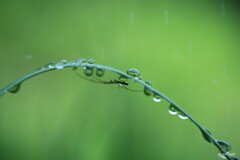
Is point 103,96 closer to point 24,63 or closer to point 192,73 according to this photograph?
point 24,63

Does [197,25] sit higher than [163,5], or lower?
lower

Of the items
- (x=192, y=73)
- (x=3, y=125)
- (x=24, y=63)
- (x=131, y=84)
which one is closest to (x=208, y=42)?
(x=192, y=73)

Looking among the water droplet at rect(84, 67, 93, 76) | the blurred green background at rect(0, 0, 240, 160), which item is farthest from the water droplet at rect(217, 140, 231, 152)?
the blurred green background at rect(0, 0, 240, 160)

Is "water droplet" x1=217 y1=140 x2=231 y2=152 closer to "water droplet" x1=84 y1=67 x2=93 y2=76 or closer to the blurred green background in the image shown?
"water droplet" x1=84 y1=67 x2=93 y2=76

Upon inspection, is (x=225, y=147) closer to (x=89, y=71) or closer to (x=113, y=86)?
(x=89, y=71)

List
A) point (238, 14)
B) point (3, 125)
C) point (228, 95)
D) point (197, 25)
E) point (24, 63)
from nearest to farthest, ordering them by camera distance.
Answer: point (3, 125) → point (24, 63) → point (228, 95) → point (197, 25) → point (238, 14)

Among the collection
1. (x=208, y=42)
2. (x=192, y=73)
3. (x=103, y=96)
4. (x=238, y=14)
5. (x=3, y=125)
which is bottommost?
(x=3, y=125)

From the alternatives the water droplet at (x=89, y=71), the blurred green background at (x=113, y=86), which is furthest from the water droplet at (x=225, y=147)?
the blurred green background at (x=113, y=86)

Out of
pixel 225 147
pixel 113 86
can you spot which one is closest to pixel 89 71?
pixel 225 147
